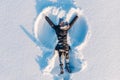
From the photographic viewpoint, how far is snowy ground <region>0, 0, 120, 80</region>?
4.64 metres

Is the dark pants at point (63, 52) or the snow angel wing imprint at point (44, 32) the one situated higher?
the snow angel wing imprint at point (44, 32)

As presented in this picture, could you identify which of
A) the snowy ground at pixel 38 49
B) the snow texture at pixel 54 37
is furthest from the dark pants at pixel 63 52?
the snowy ground at pixel 38 49

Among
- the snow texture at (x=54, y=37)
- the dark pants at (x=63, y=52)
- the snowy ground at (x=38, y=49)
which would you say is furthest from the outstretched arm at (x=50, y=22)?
the dark pants at (x=63, y=52)

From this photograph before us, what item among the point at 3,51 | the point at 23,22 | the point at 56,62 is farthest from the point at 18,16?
the point at 56,62

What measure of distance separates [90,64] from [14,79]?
101cm

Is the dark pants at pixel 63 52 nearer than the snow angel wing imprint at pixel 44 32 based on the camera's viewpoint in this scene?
Yes

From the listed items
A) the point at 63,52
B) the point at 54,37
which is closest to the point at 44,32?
the point at 54,37

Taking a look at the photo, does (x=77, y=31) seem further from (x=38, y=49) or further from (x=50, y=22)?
(x=38, y=49)

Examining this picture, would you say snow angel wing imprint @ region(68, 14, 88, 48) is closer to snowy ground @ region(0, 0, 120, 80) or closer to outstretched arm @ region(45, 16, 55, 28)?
snowy ground @ region(0, 0, 120, 80)

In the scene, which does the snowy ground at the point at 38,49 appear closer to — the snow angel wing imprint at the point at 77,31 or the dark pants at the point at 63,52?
the snow angel wing imprint at the point at 77,31

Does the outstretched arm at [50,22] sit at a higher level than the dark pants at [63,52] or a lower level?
higher

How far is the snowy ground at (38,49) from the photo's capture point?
464 cm

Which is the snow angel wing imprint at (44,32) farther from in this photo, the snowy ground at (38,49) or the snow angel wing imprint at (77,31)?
the snow angel wing imprint at (77,31)

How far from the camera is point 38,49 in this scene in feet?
15.4
